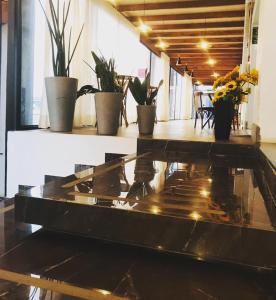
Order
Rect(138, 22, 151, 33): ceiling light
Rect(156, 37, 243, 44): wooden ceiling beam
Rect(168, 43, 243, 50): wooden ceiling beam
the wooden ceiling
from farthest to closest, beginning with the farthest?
Rect(168, 43, 243, 50): wooden ceiling beam < Rect(156, 37, 243, 44): wooden ceiling beam < Rect(138, 22, 151, 33): ceiling light < the wooden ceiling

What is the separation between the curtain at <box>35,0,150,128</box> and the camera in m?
3.59

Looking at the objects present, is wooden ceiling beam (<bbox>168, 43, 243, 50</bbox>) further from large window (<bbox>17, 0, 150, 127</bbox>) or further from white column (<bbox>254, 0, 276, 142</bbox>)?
white column (<bbox>254, 0, 276, 142</bbox>)

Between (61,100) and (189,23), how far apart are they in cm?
587

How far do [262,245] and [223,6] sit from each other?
654 centimetres

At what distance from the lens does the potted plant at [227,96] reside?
2848mm

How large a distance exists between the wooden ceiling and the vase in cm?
400

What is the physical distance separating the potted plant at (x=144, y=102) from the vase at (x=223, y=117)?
0.66 metres

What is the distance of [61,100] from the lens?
9.80ft

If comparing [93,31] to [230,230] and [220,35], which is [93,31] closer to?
[230,230]

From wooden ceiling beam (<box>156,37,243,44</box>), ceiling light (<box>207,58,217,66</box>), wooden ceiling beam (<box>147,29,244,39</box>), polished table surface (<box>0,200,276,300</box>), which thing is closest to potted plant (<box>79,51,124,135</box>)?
polished table surface (<box>0,200,276,300</box>)

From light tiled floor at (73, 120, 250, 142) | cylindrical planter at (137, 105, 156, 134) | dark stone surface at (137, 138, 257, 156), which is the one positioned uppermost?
cylindrical planter at (137, 105, 156, 134)

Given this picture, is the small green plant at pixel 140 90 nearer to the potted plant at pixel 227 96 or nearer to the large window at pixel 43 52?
the potted plant at pixel 227 96

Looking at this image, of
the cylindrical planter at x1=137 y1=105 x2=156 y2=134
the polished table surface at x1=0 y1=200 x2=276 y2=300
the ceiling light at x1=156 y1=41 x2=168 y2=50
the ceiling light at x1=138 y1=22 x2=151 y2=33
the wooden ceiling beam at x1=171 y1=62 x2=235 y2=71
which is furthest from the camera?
the wooden ceiling beam at x1=171 y1=62 x2=235 y2=71

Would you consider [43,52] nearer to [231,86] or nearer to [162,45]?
[231,86]
